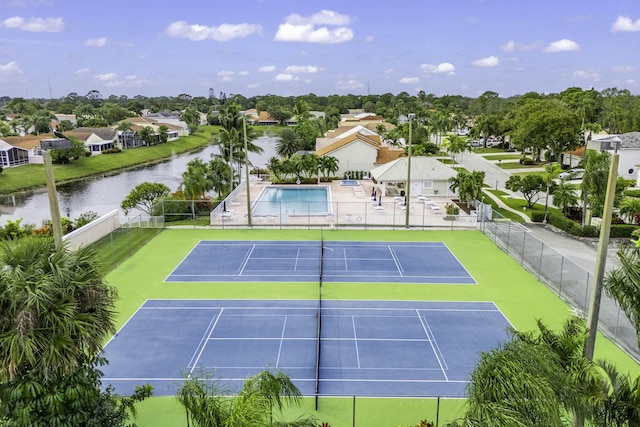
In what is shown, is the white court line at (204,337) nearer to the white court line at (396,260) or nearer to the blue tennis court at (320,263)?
the blue tennis court at (320,263)

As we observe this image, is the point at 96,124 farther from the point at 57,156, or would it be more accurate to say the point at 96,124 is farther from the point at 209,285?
the point at 209,285

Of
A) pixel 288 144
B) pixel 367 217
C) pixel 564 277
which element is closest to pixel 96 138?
pixel 288 144

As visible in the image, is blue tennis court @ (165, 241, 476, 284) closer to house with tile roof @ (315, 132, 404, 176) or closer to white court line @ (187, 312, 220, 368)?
white court line @ (187, 312, 220, 368)

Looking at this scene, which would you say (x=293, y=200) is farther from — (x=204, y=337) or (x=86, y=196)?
(x=204, y=337)

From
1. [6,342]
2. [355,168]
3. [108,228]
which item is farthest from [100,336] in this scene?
[355,168]

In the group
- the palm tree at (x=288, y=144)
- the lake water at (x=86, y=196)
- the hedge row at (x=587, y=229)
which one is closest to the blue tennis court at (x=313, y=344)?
the hedge row at (x=587, y=229)

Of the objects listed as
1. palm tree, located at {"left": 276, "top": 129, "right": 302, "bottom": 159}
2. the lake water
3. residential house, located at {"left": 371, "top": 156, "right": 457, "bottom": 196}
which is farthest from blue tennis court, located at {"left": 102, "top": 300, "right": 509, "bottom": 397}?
palm tree, located at {"left": 276, "top": 129, "right": 302, "bottom": 159}

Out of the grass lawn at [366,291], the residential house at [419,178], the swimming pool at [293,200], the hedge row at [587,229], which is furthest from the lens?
the residential house at [419,178]
